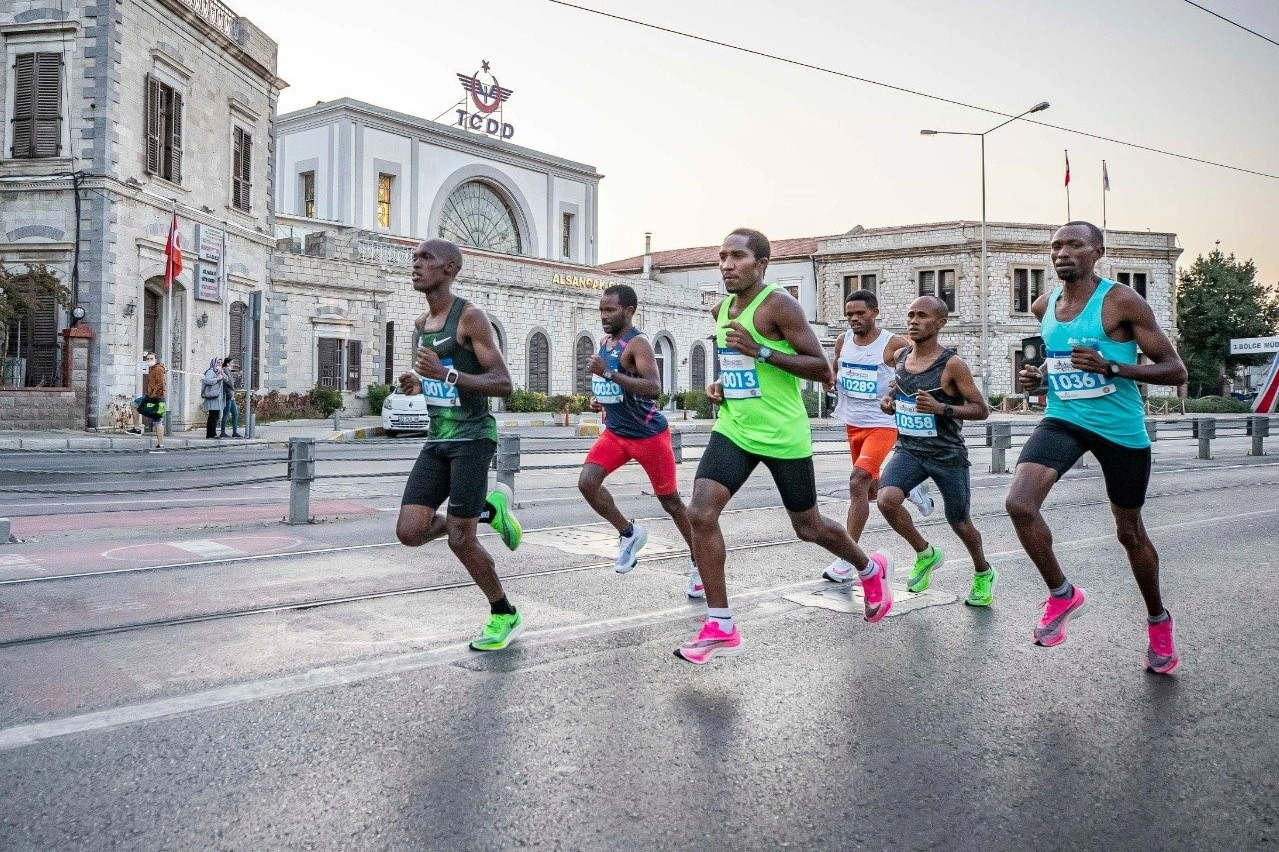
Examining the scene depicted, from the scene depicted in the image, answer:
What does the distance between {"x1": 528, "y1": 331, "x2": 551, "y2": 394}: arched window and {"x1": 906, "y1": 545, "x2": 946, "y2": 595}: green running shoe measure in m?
34.8

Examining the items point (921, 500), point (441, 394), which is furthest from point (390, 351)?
point (441, 394)

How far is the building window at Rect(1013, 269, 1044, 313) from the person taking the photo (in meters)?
56.2

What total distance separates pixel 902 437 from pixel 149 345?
22.5 meters

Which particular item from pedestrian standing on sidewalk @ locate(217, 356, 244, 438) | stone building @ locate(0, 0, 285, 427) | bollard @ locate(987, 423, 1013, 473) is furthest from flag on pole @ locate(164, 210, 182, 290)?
bollard @ locate(987, 423, 1013, 473)

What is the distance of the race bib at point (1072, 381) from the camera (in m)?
4.73

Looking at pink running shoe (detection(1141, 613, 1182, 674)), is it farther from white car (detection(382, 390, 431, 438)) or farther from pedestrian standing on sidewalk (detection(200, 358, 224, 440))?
white car (detection(382, 390, 431, 438))

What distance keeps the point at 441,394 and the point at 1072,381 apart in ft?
9.78

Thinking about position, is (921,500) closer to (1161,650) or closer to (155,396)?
(1161,650)

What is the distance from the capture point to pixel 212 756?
3.43m

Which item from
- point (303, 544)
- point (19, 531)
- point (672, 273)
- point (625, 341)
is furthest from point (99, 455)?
point (672, 273)

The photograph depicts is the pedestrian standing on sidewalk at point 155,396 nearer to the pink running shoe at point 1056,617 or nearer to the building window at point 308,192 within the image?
the pink running shoe at point 1056,617

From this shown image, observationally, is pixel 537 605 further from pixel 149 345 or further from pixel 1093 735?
pixel 149 345

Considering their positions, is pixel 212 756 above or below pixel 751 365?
below

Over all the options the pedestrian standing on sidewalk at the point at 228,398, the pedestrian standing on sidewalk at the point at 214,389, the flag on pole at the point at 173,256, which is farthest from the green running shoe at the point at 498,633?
the flag on pole at the point at 173,256
